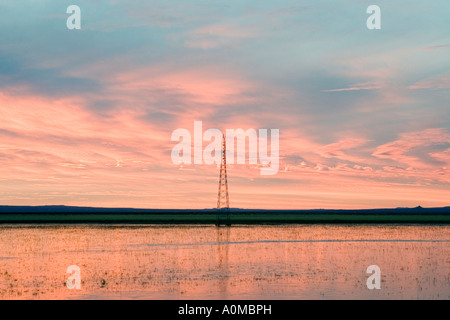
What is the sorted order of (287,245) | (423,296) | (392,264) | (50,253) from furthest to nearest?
1. (287,245)
2. (50,253)
3. (392,264)
4. (423,296)

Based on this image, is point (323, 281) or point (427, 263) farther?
point (427, 263)

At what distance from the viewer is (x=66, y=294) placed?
35.4 metres

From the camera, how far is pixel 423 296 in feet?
114

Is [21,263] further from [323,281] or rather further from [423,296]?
[423,296]
